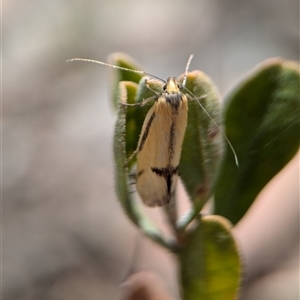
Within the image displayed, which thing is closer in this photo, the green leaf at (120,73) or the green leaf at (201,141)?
the green leaf at (201,141)

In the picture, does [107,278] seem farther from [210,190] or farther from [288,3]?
[288,3]

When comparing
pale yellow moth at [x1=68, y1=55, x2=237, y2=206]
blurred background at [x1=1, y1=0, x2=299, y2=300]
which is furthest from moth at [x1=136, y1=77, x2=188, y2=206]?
blurred background at [x1=1, y1=0, x2=299, y2=300]

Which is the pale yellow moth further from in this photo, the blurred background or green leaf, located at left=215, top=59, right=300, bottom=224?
the blurred background

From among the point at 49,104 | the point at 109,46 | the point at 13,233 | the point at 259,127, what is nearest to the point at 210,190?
the point at 259,127

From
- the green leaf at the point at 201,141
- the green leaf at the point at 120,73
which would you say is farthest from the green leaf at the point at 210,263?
the green leaf at the point at 120,73

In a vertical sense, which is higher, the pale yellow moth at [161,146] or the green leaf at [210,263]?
the pale yellow moth at [161,146]

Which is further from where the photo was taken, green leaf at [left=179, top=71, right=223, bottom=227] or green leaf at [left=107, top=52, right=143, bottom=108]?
green leaf at [left=107, top=52, right=143, bottom=108]

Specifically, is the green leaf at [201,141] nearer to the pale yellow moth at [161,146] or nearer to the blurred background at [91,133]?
the pale yellow moth at [161,146]
